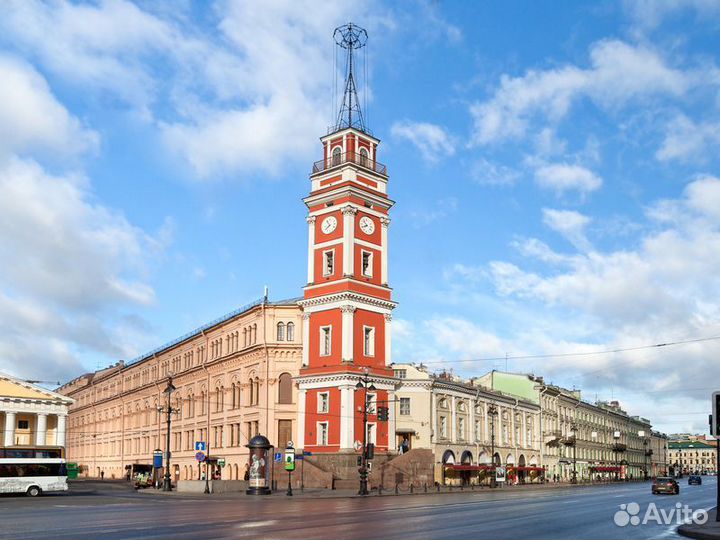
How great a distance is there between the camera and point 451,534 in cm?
2094

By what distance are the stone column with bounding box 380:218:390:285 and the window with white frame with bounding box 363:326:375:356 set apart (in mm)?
4484

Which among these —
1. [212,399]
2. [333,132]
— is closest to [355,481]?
[212,399]

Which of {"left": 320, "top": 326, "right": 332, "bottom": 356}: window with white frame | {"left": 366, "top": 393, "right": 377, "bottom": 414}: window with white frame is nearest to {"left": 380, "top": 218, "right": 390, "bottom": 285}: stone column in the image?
{"left": 320, "top": 326, "right": 332, "bottom": 356}: window with white frame

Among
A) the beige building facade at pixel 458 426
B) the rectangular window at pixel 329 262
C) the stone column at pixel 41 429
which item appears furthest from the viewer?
the stone column at pixel 41 429

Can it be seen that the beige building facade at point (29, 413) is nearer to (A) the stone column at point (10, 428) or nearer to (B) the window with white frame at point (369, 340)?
(A) the stone column at point (10, 428)

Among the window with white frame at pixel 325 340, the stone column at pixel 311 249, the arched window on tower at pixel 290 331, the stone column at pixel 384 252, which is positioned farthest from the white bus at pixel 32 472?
the stone column at pixel 384 252

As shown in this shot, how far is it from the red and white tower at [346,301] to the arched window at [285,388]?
100 inches

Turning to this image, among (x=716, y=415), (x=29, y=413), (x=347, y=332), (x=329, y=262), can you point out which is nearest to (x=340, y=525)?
(x=716, y=415)

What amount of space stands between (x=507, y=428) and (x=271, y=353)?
34521 millimetres

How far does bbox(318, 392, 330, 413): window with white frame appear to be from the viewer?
6575 cm

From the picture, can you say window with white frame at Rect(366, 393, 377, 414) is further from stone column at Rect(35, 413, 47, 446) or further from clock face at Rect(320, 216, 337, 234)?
stone column at Rect(35, 413, 47, 446)

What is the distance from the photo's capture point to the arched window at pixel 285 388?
69750 millimetres

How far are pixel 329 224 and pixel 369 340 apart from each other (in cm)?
1049

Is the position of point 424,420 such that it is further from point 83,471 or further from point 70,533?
point 83,471
